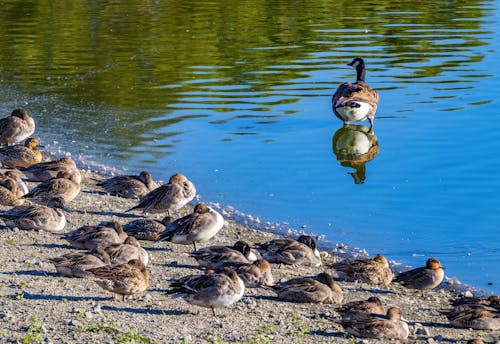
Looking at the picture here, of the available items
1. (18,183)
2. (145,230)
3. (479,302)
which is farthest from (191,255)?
(18,183)

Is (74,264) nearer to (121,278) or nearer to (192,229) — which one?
(121,278)

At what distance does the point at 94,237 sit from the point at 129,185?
3.69 m

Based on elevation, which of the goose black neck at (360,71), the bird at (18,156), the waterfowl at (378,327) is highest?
the goose black neck at (360,71)

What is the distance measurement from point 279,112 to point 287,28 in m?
14.8

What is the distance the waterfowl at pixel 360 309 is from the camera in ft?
39.8

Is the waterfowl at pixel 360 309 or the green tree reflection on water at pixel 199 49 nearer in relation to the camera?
the waterfowl at pixel 360 309

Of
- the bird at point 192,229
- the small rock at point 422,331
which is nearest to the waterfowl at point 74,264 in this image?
the bird at point 192,229

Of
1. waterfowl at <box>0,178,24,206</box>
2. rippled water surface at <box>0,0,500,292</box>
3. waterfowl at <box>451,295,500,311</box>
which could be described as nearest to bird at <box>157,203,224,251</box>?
rippled water surface at <box>0,0,500,292</box>

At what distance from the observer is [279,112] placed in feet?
86.2

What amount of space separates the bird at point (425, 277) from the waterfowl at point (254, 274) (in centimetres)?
214

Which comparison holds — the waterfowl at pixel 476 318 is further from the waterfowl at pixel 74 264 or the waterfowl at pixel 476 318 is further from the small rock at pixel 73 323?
the small rock at pixel 73 323

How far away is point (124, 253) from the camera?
13.8m

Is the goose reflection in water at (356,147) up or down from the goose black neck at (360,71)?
down

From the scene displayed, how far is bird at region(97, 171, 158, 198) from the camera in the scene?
59.6 feet
